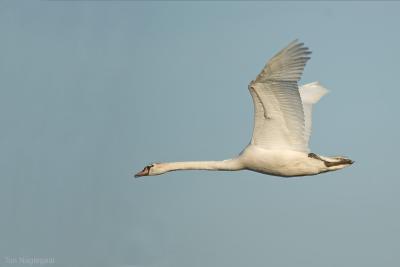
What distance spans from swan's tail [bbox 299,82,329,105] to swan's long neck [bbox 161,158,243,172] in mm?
5563

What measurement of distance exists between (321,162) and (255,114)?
2.46m

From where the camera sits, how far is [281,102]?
75.8ft

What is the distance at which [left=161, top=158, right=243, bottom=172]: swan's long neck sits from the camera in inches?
979

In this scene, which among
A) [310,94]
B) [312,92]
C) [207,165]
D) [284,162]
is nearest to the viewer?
[284,162]

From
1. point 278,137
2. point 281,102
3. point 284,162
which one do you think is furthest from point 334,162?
point 281,102

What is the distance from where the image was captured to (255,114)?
23.8 metres

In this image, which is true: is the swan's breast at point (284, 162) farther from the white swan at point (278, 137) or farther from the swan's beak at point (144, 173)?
the swan's beak at point (144, 173)

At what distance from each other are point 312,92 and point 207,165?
6.43m

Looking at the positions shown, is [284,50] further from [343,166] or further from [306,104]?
[306,104]

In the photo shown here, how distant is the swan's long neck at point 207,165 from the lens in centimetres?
2486

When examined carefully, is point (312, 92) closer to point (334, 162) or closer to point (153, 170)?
point (334, 162)

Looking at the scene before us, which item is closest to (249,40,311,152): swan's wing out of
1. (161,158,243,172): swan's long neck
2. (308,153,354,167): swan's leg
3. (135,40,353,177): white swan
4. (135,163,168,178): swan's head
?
(135,40,353,177): white swan

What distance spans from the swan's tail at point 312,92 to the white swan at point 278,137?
3.94 m

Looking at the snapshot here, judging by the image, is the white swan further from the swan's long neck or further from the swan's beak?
the swan's beak
